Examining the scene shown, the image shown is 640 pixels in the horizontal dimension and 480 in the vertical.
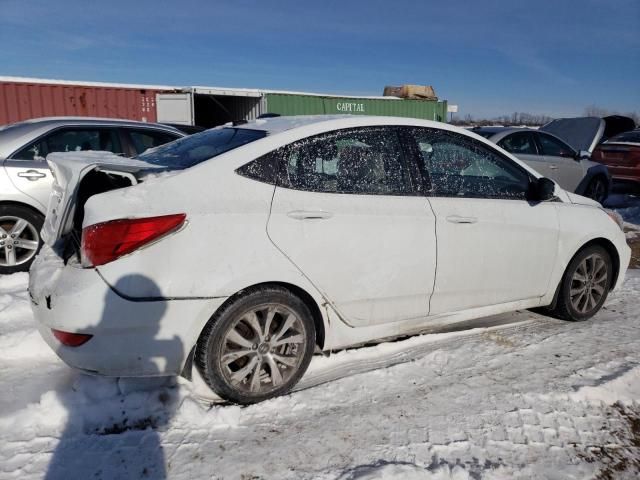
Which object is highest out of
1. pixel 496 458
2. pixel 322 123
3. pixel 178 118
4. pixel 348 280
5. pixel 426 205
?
pixel 178 118

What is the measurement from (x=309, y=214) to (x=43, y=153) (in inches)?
139

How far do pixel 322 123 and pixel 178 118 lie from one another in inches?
565

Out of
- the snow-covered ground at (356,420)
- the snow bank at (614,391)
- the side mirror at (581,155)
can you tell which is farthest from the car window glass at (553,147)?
the snow bank at (614,391)

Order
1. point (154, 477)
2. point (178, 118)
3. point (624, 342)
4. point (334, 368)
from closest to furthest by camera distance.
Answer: point (154, 477), point (334, 368), point (624, 342), point (178, 118)

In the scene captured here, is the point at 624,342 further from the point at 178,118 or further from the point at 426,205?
the point at 178,118

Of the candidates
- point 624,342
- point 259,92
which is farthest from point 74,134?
point 259,92

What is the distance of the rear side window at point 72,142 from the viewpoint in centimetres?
498

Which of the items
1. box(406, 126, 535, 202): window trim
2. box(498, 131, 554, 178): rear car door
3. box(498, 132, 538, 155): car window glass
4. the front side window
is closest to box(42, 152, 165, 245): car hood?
box(406, 126, 535, 202): window trim

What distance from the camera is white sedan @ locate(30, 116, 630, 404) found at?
2.46 metres

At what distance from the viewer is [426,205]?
3.24 m

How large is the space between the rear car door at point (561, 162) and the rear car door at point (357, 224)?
6.84 meters

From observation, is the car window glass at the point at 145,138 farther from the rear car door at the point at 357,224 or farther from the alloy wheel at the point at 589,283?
the alloy wheel at the point at 589,283

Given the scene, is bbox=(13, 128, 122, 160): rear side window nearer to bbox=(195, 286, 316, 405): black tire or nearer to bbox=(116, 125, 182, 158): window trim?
bbox=(116, 125, 182, 158): window trim

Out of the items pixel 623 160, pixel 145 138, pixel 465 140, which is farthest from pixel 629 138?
pixel 145 138
